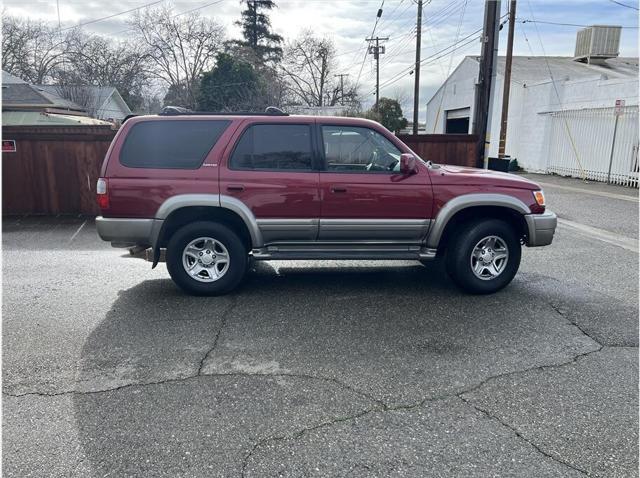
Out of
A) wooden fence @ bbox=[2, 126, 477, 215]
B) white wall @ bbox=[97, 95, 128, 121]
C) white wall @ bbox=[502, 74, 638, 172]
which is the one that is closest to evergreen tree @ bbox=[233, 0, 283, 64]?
white wall @ bbox=[97, 95, 128, 121]

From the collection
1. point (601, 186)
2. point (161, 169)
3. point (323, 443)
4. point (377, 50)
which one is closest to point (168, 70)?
point (377, 50)

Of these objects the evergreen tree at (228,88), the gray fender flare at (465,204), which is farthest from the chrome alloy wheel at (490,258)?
the evergreen tree at (228,88)

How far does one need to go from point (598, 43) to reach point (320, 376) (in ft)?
105

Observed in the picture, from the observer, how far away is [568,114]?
64.8 ft

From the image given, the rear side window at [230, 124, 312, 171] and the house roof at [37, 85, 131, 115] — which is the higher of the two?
the house roof at [37, 85, 131, 115]

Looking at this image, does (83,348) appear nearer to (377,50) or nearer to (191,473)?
(191,473)

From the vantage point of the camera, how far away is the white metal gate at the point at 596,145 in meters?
16.1

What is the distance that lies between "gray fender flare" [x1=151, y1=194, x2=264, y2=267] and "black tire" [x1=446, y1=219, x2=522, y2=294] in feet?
7.40

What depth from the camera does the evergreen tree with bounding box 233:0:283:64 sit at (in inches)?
1807

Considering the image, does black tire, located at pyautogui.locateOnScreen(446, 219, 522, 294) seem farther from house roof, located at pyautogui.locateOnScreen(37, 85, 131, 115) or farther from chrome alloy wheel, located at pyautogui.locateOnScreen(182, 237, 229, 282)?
house roof, located at pyautogui.locateOnScreen(37, 85, 131, 115)

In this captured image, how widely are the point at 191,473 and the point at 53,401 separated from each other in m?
1.34

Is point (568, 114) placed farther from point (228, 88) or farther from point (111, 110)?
point (111, 110)

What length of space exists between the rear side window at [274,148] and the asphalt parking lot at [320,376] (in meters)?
1.49

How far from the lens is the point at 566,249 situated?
7777mm
